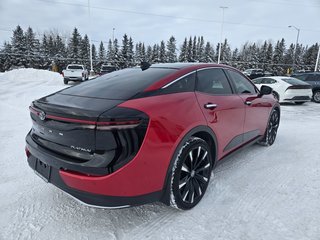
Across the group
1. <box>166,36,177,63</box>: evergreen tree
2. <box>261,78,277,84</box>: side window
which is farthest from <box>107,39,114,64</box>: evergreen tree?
<box>261,78,277,84</box>: side window

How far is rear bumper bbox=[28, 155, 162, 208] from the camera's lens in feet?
6.77

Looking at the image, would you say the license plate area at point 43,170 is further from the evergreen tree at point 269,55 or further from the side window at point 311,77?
the evergreen tree at point 269,55

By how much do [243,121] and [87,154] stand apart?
243 centimetres

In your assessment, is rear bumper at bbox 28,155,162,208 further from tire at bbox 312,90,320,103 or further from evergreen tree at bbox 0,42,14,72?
evergreen tree at bbox 0,42,14,72

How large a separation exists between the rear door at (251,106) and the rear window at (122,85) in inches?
50.9

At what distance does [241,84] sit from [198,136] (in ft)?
5.07

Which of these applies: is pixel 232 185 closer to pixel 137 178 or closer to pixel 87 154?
pixel 137 178

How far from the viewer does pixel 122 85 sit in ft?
9.02

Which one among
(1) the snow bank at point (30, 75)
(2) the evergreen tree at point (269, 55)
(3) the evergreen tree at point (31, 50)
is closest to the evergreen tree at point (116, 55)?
(3) the evergreen tree at point (31, 50)

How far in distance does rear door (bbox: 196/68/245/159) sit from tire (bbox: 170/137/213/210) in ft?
1.12

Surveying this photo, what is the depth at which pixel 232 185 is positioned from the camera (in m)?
3.27

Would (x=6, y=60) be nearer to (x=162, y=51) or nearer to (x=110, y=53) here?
(x=110, y=53)

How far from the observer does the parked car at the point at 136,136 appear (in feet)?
6.63

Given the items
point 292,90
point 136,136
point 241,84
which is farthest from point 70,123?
point 292,90
